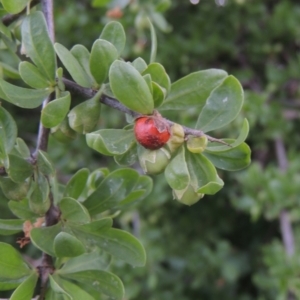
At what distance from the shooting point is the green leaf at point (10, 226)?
0.61 meters

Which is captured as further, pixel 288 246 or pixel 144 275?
pixel 144 275

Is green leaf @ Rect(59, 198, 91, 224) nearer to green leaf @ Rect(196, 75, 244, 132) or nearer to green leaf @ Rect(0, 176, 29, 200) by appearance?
green leaf @ Rect(0, 176, 29, 200)

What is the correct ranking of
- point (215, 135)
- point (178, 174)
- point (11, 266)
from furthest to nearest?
1. point (215, 135)
2. point (11, 266)
3. point (178, 174)

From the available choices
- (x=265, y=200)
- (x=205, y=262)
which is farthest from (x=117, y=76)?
(x=205, y=262)

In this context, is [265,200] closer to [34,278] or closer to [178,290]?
[178,290]

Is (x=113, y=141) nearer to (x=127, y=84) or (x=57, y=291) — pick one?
(x=127, y=84)

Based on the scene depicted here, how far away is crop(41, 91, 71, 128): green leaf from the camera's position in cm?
51

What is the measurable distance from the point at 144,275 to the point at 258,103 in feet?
2.21

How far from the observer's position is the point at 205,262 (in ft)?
5.61

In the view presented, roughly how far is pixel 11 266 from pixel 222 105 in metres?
0.31

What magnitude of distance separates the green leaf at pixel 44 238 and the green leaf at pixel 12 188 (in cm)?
4

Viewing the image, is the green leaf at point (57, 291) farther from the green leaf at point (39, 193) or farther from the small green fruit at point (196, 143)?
the small green fruit at point (196, 143)

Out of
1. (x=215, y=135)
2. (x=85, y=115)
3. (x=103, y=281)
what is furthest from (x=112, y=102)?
(x=215, y=135)

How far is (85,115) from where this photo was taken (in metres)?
0.55
